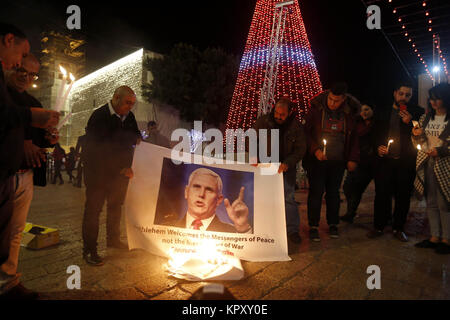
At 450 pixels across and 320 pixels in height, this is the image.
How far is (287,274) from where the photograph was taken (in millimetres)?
2168

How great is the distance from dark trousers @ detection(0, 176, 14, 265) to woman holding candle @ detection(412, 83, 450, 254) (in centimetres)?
389

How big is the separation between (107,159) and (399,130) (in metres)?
3.53

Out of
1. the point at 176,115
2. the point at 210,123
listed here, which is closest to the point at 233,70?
the point at 210,123

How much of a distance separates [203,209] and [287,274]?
95cm

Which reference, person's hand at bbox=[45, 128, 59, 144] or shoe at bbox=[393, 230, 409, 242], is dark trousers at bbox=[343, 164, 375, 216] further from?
person's hand at bbox=[45, 128, 59, 144]

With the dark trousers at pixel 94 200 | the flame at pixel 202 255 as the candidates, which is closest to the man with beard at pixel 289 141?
the flame at pixel 202 255

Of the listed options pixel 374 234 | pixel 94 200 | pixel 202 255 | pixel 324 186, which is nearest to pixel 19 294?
pixel 94 200

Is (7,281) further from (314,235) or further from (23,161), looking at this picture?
(314,235)

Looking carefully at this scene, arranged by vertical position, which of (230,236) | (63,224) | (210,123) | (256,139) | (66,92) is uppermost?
(210,123)

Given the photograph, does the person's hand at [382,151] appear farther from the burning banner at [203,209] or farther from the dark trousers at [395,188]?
the burning banner at [203,209]

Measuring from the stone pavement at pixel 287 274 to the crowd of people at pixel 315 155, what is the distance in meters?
0.20

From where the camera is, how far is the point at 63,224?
3.77m

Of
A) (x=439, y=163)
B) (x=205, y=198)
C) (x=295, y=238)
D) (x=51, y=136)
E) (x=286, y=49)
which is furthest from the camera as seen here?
(x=286, y=49)

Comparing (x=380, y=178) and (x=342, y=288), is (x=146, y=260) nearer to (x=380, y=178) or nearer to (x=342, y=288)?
(x=342, y=288)
